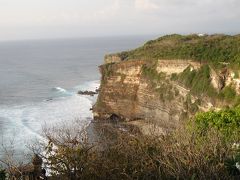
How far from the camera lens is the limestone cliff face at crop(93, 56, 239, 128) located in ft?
160

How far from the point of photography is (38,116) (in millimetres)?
60688

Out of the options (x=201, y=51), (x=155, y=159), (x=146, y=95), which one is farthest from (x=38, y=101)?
(x=155, y=159)

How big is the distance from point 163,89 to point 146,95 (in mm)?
2884

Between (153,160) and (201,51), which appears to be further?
(201,51)

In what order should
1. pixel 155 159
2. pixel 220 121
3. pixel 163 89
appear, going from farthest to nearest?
pixel 163 89
pixel 220 121
pixel 155 159

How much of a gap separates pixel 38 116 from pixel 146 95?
15.4 metres

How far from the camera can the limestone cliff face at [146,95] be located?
48.8 m

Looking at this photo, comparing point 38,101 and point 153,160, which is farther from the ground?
point 153,160

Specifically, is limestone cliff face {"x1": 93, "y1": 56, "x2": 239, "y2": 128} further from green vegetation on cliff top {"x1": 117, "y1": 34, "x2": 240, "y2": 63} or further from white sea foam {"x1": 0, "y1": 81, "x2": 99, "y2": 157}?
white sea foam {"x1": 0, "y1": 81, "x2": 99, "y2": 157}

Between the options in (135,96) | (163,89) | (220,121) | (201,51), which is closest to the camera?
(220,121)

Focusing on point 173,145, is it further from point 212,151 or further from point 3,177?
point 3,177

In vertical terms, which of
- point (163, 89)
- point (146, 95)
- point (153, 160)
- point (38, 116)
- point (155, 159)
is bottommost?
point (38, 116)

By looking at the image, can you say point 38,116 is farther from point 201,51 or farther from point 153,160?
point 153,160

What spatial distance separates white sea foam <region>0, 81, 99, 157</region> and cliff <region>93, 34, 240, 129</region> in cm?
481
